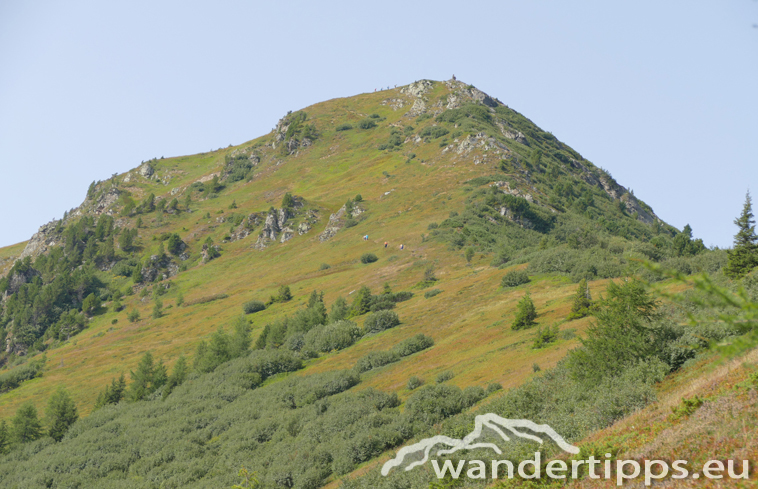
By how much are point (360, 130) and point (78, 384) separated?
469 feet

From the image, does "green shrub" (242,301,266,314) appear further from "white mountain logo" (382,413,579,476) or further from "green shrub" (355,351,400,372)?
"white mountain logo" (382,413,579,476)

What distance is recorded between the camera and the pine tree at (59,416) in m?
52.6

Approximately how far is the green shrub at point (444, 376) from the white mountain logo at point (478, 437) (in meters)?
11.0

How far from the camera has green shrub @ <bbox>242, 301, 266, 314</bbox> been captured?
88.9m

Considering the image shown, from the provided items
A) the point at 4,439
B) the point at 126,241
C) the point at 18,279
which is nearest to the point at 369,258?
the point at 4,439

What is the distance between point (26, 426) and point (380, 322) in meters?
39.5

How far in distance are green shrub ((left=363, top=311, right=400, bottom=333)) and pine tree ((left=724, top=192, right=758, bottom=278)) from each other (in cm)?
3334

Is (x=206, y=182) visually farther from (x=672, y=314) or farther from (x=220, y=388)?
(x=672, y=314)

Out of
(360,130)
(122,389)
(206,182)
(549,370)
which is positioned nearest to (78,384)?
(122,389)

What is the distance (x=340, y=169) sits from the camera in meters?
171

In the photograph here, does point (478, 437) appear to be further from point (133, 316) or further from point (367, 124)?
point (367, 124)

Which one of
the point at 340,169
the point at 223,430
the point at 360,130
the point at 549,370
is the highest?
the point at 360,130

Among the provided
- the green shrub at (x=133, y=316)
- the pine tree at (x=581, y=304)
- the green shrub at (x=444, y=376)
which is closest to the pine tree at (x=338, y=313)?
the green shrub at (x=444, y=376)

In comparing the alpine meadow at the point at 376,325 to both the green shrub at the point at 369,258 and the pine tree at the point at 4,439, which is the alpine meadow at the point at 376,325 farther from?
the pine tree at the point at 4,439
